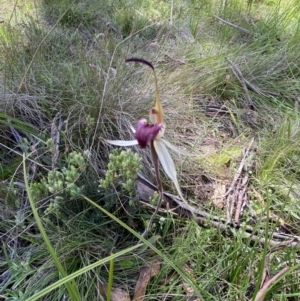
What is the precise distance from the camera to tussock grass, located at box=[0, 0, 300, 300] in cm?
93

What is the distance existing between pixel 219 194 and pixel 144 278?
0.41 metres

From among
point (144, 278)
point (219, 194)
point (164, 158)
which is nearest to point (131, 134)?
point (219, 194)

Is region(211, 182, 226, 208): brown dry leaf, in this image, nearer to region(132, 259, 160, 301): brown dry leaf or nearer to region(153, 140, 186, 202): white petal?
region(132, 259, 160, 301): brown dry leaf

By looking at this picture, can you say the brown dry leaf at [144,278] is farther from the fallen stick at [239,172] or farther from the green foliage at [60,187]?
the fallen stick at [239,172]

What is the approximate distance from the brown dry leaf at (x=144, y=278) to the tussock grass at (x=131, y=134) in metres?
0.02

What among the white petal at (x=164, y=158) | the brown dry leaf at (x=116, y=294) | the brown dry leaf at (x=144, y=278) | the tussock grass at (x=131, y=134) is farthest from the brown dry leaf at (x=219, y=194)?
the white petal at (x=164, y=158)

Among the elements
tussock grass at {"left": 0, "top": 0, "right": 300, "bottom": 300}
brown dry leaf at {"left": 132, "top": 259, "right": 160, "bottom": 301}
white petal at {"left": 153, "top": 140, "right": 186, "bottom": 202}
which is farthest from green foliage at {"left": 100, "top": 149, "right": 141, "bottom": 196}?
white petal at {"left": 153, "top": 140, "right": 186, "bottom": 202}

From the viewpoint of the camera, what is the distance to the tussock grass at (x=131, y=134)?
3.04 feet

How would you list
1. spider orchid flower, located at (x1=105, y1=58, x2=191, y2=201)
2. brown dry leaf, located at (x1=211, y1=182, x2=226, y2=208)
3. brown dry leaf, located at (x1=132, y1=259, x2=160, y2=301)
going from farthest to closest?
1. brown dry leaf, located at (x1=211, y1=182, x2=226, y2=208)
2. brown dry leaf, located at (x1=132, y1=259, x2=160, y2=301)
3. spider orchid flower, located at (x1=105, y1=58, x2=191, y2=201)

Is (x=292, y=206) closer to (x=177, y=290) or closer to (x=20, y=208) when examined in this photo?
(x=177, y=290)

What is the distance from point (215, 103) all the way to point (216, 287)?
94 centimetres

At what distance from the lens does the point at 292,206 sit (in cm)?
116

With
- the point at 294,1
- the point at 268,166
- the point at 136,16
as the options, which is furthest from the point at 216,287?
the point at 294,1

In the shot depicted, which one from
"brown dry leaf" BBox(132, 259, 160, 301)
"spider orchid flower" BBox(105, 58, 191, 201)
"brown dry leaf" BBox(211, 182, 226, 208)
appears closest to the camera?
"spider orchid flower" BBox(105, 58, 191, 201)
